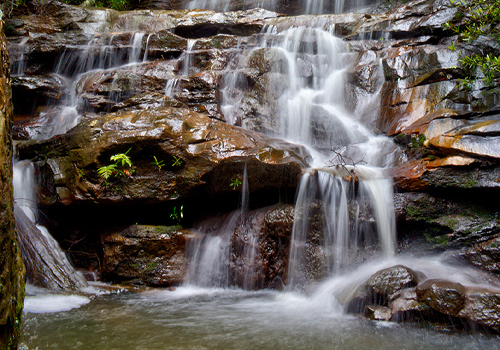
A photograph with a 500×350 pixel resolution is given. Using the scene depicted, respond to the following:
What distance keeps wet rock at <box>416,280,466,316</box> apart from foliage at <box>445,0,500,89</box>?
4427 millimetres

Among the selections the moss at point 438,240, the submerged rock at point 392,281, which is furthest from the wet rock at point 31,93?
the moss at point 438,240

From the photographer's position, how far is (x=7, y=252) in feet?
5.83

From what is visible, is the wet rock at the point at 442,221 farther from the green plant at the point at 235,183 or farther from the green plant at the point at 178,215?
the green plant at the point at 178,215

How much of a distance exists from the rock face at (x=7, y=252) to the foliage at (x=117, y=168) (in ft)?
10.4

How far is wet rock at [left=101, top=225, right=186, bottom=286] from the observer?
17.5 ft

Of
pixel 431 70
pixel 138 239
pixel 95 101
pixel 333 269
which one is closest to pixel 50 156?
pixel 138 239

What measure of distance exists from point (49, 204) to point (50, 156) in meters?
0.83

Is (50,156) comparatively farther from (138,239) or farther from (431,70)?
(431,70)

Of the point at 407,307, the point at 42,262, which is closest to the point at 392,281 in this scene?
the point at 407,307

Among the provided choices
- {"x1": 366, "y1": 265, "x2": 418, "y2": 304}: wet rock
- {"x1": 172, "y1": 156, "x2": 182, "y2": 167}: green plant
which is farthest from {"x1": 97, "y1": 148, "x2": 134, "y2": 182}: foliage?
{"x1": 366, "y1": 265, "x2": 418, "y2": 304}: wet rock

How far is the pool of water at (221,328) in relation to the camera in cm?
310

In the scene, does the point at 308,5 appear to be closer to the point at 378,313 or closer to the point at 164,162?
the point at 164,162

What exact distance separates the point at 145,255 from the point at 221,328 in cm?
236

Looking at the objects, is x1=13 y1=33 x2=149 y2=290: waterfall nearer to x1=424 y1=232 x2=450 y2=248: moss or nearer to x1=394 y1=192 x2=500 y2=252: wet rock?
x1=394 y1=192 x2=500 y2=252: wet rock
